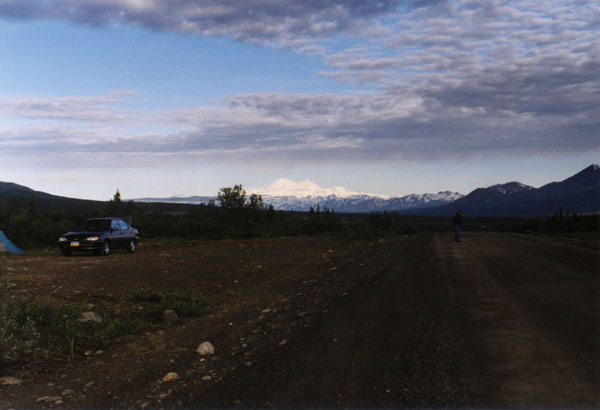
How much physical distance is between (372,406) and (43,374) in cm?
466

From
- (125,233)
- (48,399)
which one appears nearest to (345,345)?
(48,399)

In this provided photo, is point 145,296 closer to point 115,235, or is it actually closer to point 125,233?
point 115,235

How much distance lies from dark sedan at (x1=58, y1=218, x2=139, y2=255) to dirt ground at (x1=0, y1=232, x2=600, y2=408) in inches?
220

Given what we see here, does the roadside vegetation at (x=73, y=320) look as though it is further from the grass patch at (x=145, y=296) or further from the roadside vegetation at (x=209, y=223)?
the roadside vegetation at (x=209, y=223)

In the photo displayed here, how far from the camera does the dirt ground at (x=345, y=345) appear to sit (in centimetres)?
533

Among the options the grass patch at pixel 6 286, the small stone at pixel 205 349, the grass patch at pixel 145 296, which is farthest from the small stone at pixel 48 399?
the grass patch at pixel 6 286

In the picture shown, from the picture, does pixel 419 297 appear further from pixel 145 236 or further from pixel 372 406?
pixel 145 236

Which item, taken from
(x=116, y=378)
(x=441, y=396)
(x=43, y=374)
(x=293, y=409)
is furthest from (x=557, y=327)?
(x=43, y=374)

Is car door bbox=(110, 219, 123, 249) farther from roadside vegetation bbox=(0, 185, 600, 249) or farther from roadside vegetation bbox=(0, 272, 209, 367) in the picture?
roadside vegetation bbox=(0, 272, 209, 367)

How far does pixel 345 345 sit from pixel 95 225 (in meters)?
17.5

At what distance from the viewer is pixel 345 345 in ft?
23.4

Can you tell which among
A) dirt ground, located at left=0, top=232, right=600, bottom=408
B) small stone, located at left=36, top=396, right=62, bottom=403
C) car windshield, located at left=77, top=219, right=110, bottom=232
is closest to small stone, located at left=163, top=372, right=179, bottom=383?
dirt ground, located at left=0, top=232, right=600, bottom=408

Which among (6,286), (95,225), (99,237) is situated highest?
(95,225)

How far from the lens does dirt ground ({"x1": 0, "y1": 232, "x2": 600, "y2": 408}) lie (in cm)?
533
